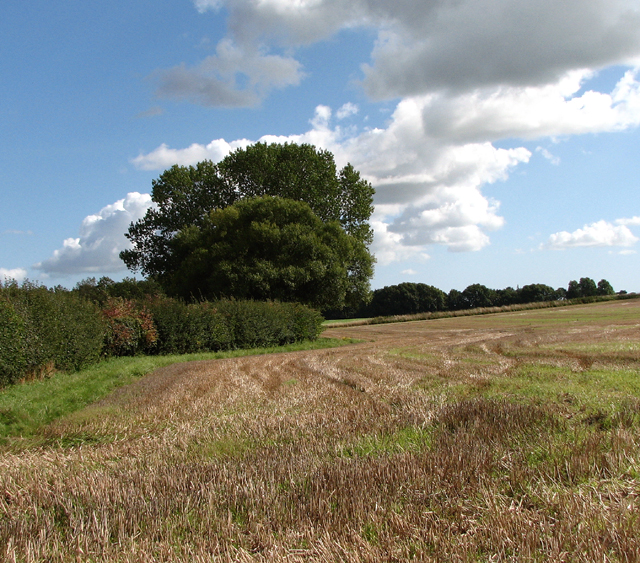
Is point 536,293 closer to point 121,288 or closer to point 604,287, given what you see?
point 604,287

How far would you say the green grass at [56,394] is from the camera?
778cm

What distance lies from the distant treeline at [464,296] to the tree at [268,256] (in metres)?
59.2

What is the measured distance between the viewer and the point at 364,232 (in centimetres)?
4238

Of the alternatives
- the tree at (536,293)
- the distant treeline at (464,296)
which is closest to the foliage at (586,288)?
the distant treeline at (464,296)

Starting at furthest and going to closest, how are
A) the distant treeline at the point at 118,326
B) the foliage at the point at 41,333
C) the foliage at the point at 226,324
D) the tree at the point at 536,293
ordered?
the tree at the point at 536,293, the foliage at the point at 226,324, the distant treeline at the point at 118,326, the foliage at the point at 41,333

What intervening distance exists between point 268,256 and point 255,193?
9.33 meters

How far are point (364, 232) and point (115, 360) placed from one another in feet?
90.5

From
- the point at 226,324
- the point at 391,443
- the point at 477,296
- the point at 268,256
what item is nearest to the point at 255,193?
the point at 268,256

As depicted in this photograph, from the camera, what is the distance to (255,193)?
136ft

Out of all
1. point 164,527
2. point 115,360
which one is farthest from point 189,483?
point 115,360

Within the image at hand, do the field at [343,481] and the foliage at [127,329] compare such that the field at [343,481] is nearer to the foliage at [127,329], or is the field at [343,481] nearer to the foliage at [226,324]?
the foliage at [127,329]

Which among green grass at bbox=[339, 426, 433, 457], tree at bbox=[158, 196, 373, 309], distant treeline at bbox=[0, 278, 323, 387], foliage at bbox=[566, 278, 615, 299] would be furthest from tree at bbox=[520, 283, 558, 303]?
green grass at bbox=[339, 426, 433, 457]

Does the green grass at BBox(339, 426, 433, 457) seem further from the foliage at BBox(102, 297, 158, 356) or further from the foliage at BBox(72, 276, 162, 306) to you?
the foliage at BBox(72, 276, 162, 306)

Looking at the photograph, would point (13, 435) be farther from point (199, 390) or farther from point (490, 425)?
point (490, 425)
